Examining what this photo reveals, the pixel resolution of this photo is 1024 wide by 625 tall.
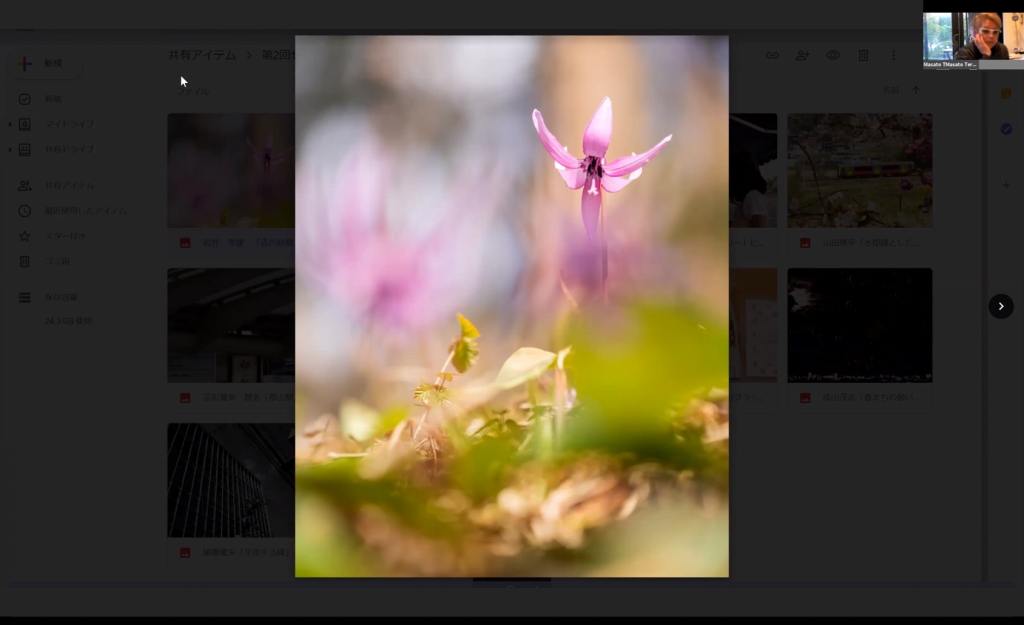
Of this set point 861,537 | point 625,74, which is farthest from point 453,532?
point 625,74

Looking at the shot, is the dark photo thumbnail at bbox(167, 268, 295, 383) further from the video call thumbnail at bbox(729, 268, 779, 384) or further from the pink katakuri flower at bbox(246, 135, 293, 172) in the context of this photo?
the video call thumbnail at bbox(729, 268, 779, 384)

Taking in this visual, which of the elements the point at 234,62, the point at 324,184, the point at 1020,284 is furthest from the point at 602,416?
the point at 234,62

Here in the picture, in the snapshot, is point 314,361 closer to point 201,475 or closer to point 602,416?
point 201,475

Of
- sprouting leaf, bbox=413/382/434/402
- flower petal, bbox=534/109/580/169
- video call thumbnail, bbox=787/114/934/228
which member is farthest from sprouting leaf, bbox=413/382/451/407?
video call thumbnail, bbox=787/114/934/228

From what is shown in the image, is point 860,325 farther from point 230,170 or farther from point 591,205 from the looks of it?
point 230,170

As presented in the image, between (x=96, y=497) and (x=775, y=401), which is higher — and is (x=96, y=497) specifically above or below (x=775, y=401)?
below

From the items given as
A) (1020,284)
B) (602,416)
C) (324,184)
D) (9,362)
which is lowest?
(602,416)
